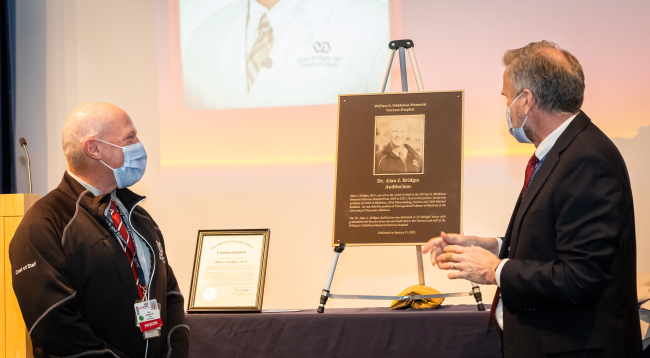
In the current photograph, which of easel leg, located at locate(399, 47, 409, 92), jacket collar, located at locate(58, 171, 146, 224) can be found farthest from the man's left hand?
easel leg, located at locate(399, 47, 409, 92)

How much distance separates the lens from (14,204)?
2.56 metres

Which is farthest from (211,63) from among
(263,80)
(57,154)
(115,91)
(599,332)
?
(599,332)

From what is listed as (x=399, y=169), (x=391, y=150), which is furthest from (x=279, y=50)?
(x=399, y=169)

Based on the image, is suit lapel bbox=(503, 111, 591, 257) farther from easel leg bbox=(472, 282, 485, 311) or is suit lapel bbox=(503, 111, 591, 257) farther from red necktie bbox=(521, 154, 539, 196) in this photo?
easel leg bbox=(472, 282, 485, 311)

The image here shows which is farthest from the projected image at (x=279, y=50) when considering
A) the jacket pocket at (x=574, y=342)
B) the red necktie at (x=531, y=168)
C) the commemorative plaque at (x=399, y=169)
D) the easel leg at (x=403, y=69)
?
the jacket pocket at (x=574, y=342)

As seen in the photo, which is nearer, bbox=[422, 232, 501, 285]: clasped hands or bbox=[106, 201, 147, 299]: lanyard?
bbox=[422, 232, 501, 285]: clasped hands

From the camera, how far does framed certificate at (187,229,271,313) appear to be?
9.36 feet

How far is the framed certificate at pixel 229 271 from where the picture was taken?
2.85m

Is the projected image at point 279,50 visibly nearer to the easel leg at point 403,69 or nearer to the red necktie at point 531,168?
the easel leg at point 403,69

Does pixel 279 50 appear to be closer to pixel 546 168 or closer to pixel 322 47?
pixel 322 47

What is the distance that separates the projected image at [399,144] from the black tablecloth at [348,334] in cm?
74

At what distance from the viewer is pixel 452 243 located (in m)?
2.07

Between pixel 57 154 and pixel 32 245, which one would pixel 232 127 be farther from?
pixel 32 245

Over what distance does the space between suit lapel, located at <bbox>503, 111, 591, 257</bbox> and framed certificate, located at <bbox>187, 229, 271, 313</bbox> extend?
1467 millimetres
